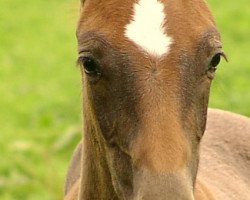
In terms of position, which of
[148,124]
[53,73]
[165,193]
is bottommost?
[165,193]

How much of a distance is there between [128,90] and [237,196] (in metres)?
1.73

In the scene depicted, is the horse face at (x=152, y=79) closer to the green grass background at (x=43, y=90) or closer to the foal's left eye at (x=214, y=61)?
the foal's left eye at (x=214, y=61)

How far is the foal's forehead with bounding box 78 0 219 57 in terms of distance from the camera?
12.4ft

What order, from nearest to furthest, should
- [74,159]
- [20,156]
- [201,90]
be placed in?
1. [201,90]
2. [74,159]
3. [20,156]

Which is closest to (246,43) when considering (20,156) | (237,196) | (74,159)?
(20,156)

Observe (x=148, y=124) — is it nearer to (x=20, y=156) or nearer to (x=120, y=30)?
(x=120, y=30)

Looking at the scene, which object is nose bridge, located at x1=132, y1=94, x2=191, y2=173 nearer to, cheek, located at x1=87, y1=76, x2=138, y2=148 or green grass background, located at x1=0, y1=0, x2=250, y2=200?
cheek, located at x1=87, y1=76, x2=138, y2=148

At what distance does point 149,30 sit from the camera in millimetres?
3773

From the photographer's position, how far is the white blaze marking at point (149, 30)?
377 cm

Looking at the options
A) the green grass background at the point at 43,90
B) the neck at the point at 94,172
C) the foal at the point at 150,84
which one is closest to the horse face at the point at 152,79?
the foal at the point at 150,84

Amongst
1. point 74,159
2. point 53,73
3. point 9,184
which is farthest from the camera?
point 53,73

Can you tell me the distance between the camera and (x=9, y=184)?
28.1 ft

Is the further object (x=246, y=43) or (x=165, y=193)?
(x=246, y=43)

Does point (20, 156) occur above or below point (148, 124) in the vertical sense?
above
